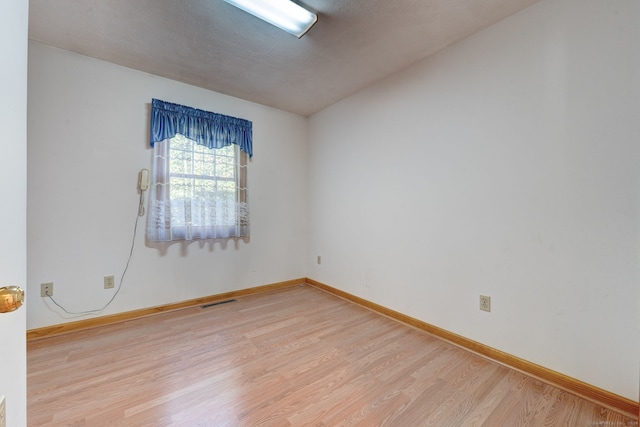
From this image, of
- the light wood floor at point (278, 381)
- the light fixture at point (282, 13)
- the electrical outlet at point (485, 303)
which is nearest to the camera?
the light wood floor at point (278, 381)

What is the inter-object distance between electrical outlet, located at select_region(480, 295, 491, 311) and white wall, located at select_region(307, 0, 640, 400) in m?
0.04

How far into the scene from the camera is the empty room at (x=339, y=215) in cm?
135

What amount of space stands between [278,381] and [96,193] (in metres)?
2.22

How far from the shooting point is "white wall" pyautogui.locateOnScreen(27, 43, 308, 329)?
2047mm

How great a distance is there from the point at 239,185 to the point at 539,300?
2.89 metres

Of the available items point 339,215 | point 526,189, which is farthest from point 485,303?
point 339,215

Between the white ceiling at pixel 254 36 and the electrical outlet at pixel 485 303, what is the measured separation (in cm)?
198

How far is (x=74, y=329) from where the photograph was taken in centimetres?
217
